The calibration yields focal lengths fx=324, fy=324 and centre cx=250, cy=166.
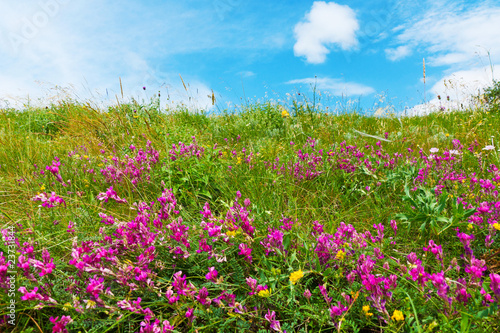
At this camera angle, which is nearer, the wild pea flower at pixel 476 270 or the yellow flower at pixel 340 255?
the wild pea flower at pixel 476 270

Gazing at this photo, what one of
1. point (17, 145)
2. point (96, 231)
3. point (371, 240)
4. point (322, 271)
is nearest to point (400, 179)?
point (371, 240)

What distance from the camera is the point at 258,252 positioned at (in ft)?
6.56

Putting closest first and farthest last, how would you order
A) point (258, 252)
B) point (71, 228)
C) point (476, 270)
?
1. point (476, 270)
2. point (258, 252)
3. point (71, 228)

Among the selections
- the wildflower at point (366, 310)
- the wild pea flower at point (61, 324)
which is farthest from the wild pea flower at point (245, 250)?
the wild pea flower at point (61, 324)

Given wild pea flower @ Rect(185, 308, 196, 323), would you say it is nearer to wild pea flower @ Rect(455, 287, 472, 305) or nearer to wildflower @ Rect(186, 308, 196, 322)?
wildflower @ Rect(186, 308, 196, 322)

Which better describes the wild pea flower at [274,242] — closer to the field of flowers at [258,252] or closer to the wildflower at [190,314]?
the field of flowers at [258,252]

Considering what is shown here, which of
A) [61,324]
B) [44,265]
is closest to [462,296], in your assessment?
[61,324]

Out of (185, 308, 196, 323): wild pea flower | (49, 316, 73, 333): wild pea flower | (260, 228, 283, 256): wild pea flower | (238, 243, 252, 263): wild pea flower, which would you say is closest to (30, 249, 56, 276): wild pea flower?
(49, 316, 73, 333): wild pea flower

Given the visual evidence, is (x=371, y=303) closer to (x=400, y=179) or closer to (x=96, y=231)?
(x=400, y=179)

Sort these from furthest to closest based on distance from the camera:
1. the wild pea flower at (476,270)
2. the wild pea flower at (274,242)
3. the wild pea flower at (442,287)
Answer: the wild pea flower at (274,242) → the wild pea flower at (476,270) → the wild pea flower at (442,287)

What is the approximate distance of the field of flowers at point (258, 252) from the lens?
5.14ft

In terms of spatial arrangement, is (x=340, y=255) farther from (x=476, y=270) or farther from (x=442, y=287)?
(x=476, y=270)

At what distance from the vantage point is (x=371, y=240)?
203 cm

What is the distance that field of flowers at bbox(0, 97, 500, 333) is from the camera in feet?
5.14
